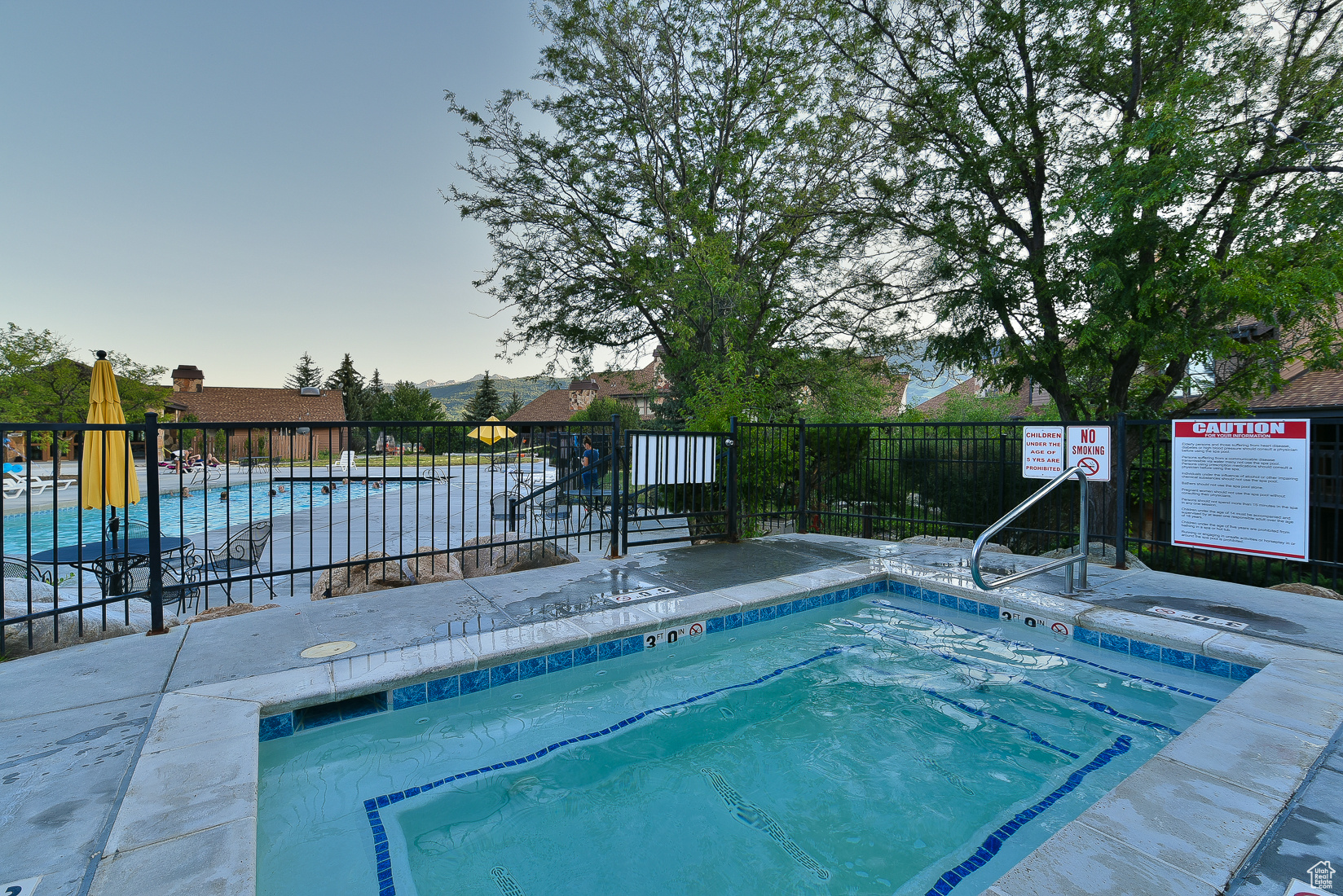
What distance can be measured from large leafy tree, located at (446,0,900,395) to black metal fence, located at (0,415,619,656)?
4432mm

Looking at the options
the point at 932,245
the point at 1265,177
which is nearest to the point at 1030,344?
the point at 932,245

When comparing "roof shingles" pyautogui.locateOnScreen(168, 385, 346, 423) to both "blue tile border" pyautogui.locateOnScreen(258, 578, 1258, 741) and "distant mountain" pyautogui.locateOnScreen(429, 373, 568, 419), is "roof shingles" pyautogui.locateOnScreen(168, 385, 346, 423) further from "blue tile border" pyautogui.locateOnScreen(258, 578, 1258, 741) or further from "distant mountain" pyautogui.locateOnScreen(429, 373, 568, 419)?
"blue tile border" pyautogui.locateOnScreen(258, 578, 1258, 741)

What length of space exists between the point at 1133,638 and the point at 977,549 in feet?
4.74

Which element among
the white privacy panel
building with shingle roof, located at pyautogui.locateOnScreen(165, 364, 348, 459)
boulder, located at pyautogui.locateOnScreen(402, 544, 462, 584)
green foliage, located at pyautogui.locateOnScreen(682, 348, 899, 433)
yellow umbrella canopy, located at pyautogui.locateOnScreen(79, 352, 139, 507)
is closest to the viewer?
yellow umbrella canopy, located at pyautogui.locateOnScreen(79, 352, 139, 507)

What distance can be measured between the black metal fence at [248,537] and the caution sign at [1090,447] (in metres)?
4.61

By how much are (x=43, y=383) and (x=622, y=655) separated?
40977mm

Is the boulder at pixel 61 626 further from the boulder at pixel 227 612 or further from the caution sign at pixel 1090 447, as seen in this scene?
the caution sign at pixel 1090 447

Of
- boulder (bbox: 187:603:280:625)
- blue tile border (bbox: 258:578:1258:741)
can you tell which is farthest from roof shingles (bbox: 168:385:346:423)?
blue tile border (bbox: 258:578:1258:741)

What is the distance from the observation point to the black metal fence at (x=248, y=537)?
3.75 metres

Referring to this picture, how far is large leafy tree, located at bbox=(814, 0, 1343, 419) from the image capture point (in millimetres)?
7230

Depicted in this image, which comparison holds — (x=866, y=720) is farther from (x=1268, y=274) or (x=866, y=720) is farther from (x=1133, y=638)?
(x=1268, y=274)

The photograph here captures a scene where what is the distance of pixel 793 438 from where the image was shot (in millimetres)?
9297

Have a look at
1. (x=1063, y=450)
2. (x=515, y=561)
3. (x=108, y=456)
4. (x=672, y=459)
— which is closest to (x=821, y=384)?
(x=672, y=459)

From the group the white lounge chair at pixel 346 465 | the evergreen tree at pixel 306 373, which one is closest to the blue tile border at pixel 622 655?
the white lounge chair at pixel 346 465
